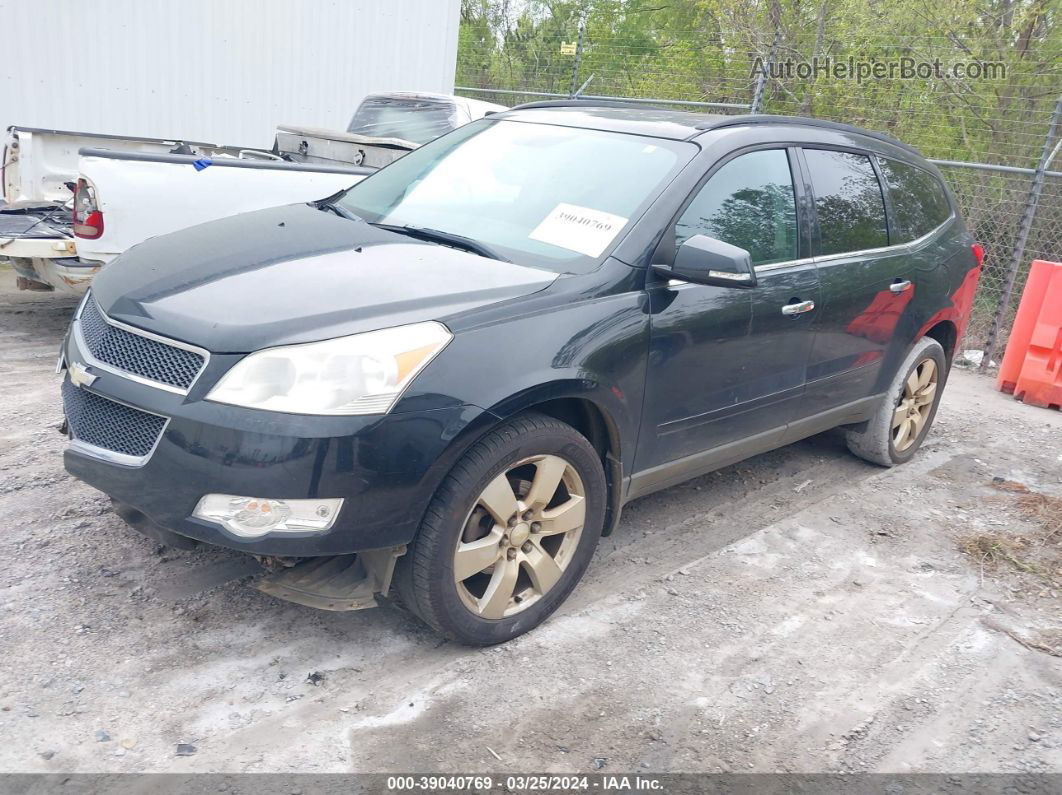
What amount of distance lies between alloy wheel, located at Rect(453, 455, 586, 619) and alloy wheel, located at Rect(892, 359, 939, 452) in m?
2.74

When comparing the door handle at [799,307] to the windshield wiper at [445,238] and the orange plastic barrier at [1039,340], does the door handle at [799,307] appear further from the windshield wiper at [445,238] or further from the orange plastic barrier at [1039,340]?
the orange plastic barrier at [1039,340]

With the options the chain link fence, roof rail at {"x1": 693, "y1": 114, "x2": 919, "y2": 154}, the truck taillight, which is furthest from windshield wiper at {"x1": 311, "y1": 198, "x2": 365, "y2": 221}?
the chain link fence

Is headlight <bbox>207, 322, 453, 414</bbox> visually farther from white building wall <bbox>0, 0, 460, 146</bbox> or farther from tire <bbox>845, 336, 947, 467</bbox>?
white building wall <bbox>0, 0, 460, 146</bbox>

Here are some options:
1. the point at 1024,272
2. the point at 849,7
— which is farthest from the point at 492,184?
the point at 849,7

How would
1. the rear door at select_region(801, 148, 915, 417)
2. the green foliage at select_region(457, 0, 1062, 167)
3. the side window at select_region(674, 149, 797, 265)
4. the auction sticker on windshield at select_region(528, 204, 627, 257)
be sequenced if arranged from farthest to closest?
the green foliage at select_region(457, 0, 1062, 167), the rear door at select_region(801, 148, 915, 417), the side window at select_region(674, 149, 797, 265), the auction sticker on windshield at select_region(528, 204, 627, 257)

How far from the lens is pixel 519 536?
10.6 feet

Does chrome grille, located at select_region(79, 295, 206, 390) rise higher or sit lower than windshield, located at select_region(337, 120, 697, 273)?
lower

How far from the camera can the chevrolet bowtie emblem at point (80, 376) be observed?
2.98 meters

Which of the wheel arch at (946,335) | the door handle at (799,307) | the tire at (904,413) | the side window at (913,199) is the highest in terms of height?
the side window at (913,199)

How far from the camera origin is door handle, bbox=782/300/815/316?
4073 mm

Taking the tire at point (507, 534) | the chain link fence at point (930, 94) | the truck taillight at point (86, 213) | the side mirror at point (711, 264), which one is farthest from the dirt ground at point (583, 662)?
the chain link fence at point (930, 94)

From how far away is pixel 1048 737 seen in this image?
10.3ft

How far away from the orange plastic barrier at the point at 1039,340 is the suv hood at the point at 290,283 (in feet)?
17.9

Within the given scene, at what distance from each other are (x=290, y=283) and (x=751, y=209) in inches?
79.2
